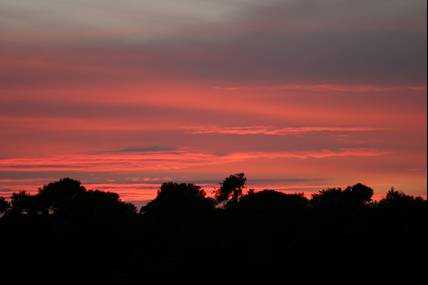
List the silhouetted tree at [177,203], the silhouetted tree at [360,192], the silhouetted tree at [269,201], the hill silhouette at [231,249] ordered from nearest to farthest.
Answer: the hill silhouette at [231,249] < the silhouetted tree at [269,201] < the silhouetted tree at [177,203] < the silhouetted tree at [360,192]

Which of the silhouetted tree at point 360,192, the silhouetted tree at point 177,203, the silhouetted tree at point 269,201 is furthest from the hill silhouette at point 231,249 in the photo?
the silhouetted tree at point 360,192

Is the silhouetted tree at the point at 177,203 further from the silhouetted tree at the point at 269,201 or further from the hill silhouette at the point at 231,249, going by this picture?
the hill silhouette at the point at 231,249

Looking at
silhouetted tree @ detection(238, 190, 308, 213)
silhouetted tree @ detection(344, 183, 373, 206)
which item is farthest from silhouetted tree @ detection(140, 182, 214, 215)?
silhouetted tree @ detection(344, 183, 373, 206)

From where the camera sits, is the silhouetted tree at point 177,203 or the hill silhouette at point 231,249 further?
the silhouetted tree at point 177,203

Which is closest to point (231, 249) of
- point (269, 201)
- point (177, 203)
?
point (269, 201)

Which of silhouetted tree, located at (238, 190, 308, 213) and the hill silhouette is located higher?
silhouetted tree, located at (238, 190, 308, 213)

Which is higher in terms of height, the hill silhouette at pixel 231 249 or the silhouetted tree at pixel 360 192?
the silhouetted tree at pixel 360 192

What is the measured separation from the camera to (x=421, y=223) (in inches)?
3733

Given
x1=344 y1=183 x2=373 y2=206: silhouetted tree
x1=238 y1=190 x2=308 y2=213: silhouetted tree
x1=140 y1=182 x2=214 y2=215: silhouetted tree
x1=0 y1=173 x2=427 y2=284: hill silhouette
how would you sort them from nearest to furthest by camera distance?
1. x1=0 y1=173 x2=427 y2=284: hill silhouette
2. x1=238 y1=190 x2=308 y2=213: silhouetted tree
3. x1=140 y1=182 x2=214 y2=215: silhouetted tree
4. x1=344 y1=183 x2=373 y2=206: silhouetted tree

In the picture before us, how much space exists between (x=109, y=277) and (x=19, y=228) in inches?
702

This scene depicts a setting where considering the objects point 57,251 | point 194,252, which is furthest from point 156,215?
point 194,252

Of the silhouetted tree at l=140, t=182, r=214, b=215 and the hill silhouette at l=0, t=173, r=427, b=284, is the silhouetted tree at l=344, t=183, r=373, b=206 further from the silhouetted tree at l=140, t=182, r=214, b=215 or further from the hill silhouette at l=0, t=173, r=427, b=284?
the hill silhouette at l=0, t=173, r=427, b=284

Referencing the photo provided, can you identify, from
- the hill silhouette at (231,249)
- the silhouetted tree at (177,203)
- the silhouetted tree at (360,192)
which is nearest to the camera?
the hill silhouette at (231,249)

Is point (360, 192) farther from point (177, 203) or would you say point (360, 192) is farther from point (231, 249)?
point (231, 249)
